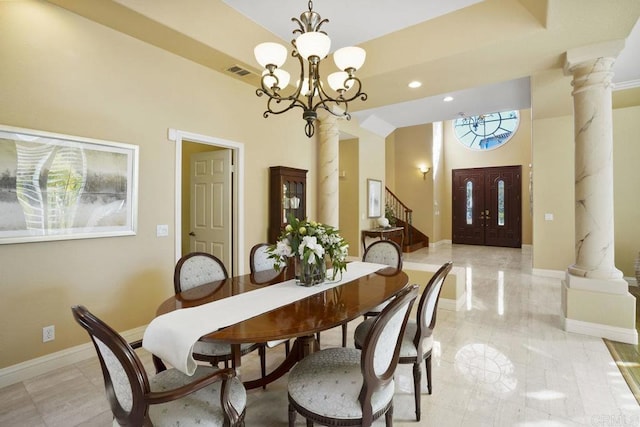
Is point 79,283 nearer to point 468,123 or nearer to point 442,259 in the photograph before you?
point 442,259

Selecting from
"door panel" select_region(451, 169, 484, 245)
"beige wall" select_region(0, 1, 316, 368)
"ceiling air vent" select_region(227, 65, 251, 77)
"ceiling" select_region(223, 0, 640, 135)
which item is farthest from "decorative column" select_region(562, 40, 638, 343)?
"door panel" select_region(451, 169, 484, 245)

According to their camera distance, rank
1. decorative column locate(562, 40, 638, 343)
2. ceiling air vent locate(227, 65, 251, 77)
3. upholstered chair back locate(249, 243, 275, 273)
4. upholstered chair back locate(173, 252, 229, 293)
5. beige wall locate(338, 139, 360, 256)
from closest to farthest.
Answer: upholstered chair back locate(173, 252, 229, 293) < upholstered chair back locate(249, 243, 275, 273) < decorative column locate(562, 40, 638, 343) < ceiling air vent locate(227, 65, 251, 77) < beige wall locate(338, 139, 360, 256)

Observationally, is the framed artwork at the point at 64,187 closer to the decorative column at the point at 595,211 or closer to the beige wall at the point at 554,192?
the decorative column at the point at 595,211

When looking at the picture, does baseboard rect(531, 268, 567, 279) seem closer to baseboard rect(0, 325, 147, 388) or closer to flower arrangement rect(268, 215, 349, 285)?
flower arrangement rect(268, 215, 349, 285)

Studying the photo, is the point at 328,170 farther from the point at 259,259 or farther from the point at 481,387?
the point at 481,387

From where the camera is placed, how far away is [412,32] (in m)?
3.57

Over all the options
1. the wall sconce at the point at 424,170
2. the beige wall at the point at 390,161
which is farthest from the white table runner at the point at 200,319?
the beige wall at the point at 390,161

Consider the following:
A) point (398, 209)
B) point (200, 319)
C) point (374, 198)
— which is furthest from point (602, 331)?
point (398, 209)

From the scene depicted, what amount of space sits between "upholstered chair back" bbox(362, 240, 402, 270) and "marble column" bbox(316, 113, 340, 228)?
2.06 metres

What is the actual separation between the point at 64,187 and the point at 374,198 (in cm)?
587

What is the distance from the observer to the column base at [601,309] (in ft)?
10.3

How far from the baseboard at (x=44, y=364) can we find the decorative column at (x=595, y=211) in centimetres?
476

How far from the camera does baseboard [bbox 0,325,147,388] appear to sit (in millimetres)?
2432

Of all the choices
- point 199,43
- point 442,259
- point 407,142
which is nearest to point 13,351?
point 199,43
